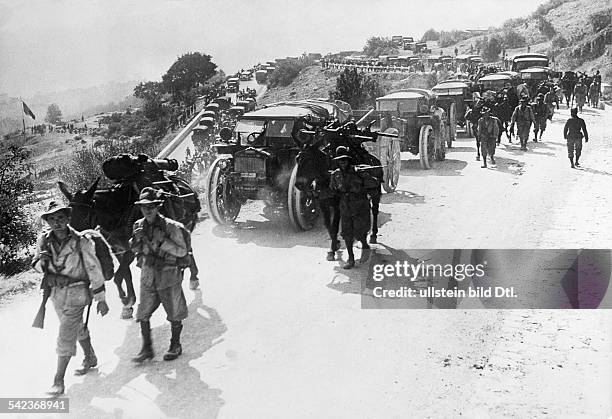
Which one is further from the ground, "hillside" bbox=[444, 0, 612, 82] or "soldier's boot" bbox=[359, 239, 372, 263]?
"hillside" bbox=[444, 0, 612, 82]

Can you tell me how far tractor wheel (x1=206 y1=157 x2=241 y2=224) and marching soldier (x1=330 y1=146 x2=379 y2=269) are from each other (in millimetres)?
2667

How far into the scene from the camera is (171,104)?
21000 millimetres

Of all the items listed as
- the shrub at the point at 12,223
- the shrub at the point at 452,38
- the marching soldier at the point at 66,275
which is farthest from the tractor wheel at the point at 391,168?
the shrub at the point at 452,38

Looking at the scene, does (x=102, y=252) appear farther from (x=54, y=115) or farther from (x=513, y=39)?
(x=513, y=39)

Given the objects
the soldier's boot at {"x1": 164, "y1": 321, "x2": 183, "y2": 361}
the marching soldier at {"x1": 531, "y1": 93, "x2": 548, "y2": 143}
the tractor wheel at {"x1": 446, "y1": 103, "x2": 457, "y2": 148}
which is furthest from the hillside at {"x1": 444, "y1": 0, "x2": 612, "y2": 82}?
the soldier's boot at {"x1": 164, "y1": 321, "x2": 183, "y2": 361}

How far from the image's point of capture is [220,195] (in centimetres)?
1011

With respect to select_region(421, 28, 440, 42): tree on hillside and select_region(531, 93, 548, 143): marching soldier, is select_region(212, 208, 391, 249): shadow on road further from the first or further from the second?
select_region(421, 28, 440, 42): tree on hillside

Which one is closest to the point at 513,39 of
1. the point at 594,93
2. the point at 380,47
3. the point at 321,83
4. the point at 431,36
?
the point at 380,47

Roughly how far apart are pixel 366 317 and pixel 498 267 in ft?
6.78

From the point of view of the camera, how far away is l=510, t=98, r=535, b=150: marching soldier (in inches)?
631

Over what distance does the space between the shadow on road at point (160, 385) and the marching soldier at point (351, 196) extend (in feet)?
7.51

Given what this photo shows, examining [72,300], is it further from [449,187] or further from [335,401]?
[449,187]

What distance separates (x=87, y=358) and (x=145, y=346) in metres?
0.50

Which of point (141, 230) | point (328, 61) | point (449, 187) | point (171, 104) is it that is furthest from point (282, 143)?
point (328, 61)
